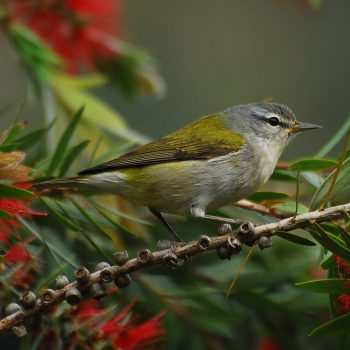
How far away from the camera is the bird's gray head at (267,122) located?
4.00 m

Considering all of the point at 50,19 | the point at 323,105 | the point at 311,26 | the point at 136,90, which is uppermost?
the point at 50,19

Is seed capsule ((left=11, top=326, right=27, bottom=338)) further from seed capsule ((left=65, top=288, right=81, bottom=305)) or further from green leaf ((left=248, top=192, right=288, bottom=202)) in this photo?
green leaf ((left=248, top=192, right=288, bottom=202))

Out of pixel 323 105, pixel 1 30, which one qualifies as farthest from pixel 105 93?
pixel 1 30

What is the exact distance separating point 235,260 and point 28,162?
1.00 m

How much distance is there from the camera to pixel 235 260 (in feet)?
10.5

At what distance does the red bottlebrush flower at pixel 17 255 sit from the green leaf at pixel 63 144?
37cm

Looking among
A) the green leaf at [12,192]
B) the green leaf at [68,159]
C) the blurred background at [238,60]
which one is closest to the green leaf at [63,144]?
the green leaf at [68,159]

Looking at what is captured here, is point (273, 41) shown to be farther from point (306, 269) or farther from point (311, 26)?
point (306, 269)

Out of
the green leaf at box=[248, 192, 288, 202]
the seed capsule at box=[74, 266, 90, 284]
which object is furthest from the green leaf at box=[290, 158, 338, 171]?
the seed capsule at box=[74, 266, 90, 284]

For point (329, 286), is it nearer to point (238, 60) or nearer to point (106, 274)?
point (106, 274)

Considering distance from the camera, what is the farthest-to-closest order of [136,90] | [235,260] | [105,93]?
[105,93], [136,90], [235,260]

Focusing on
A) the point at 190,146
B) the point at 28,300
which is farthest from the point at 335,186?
the point at 190,146

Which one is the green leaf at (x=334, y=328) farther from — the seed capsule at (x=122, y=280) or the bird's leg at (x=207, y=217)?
the bird's leg at (x=207, y=217)

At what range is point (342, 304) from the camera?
2021 mm
